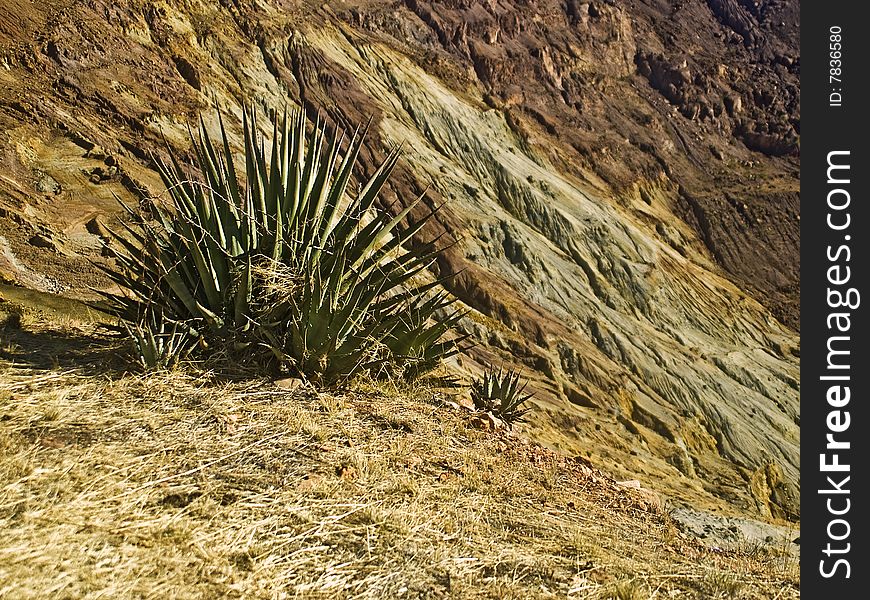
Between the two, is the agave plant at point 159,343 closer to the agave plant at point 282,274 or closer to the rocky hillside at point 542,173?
the agave plant at point 282,274

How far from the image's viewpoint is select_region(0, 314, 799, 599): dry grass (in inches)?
83.0

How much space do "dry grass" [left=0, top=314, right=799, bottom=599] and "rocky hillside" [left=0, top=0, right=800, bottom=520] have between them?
14.4 ft

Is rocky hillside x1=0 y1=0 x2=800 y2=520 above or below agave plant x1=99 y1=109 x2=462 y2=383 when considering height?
above

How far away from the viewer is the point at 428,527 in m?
2.67

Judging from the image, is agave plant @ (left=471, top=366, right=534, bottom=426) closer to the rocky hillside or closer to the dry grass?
the dry grass

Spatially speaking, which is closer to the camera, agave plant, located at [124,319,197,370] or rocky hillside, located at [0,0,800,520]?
agave plant, located at [124,319,197,370]

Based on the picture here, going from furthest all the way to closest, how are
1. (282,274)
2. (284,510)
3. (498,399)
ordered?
(498,399) → (282,274) → (284,510)

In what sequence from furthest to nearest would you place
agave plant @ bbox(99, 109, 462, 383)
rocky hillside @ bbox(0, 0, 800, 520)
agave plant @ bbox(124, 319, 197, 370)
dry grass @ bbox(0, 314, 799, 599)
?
rocky hillside @ bbox(0, 0, 800, 520) < agave plant @ bbox(99, 109, 462, 383) < agave plant @ bbox(124, 319, 197, 370) < dry grass @ bbox(0, 314, 799, 599)

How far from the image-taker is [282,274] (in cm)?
400

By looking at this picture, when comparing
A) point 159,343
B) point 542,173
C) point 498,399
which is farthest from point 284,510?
point 542,173

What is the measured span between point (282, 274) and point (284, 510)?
1.79 meters

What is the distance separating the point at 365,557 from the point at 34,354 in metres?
2.57

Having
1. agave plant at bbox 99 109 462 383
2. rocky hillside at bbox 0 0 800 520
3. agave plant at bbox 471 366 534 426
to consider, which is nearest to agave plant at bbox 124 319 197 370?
agave plant at bbox 99 109 462 383

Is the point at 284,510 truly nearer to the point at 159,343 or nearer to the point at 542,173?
the point at 159,343
